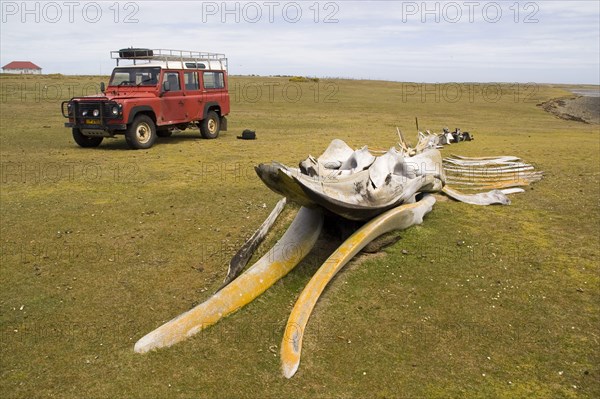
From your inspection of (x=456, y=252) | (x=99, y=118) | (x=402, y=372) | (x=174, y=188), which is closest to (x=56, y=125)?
(x=99, y=118)

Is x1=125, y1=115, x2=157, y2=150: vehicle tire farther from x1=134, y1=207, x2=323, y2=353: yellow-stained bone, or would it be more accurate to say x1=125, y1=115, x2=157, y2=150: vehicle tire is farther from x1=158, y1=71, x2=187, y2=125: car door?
x1=134, y1=207, x2=323, y2=353: yellow-stained bone

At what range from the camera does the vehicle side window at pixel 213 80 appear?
18.5m

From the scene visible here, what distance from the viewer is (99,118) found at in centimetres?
1527

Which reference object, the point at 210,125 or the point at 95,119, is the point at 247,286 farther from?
the point at 210,125

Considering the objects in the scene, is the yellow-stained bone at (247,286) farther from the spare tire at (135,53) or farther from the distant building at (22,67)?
the distant building at (22,67)

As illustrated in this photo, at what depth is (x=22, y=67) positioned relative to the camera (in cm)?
11612

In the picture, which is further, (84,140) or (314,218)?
(84,140)

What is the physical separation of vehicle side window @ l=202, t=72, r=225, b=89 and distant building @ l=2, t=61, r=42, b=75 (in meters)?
110

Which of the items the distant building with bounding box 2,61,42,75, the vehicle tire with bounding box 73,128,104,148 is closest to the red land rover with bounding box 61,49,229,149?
the vehicle tire with bounding box 73,128,104,148

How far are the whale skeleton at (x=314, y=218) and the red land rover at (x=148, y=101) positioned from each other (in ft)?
30.1

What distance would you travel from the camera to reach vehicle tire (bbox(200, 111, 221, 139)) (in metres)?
18.7

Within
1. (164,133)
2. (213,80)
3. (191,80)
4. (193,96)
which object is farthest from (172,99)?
(164,133)

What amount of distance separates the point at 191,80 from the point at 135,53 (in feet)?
6.43

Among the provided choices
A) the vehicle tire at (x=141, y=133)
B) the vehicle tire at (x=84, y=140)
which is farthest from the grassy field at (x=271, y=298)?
the vehicle tire at (x=84, y=140)
